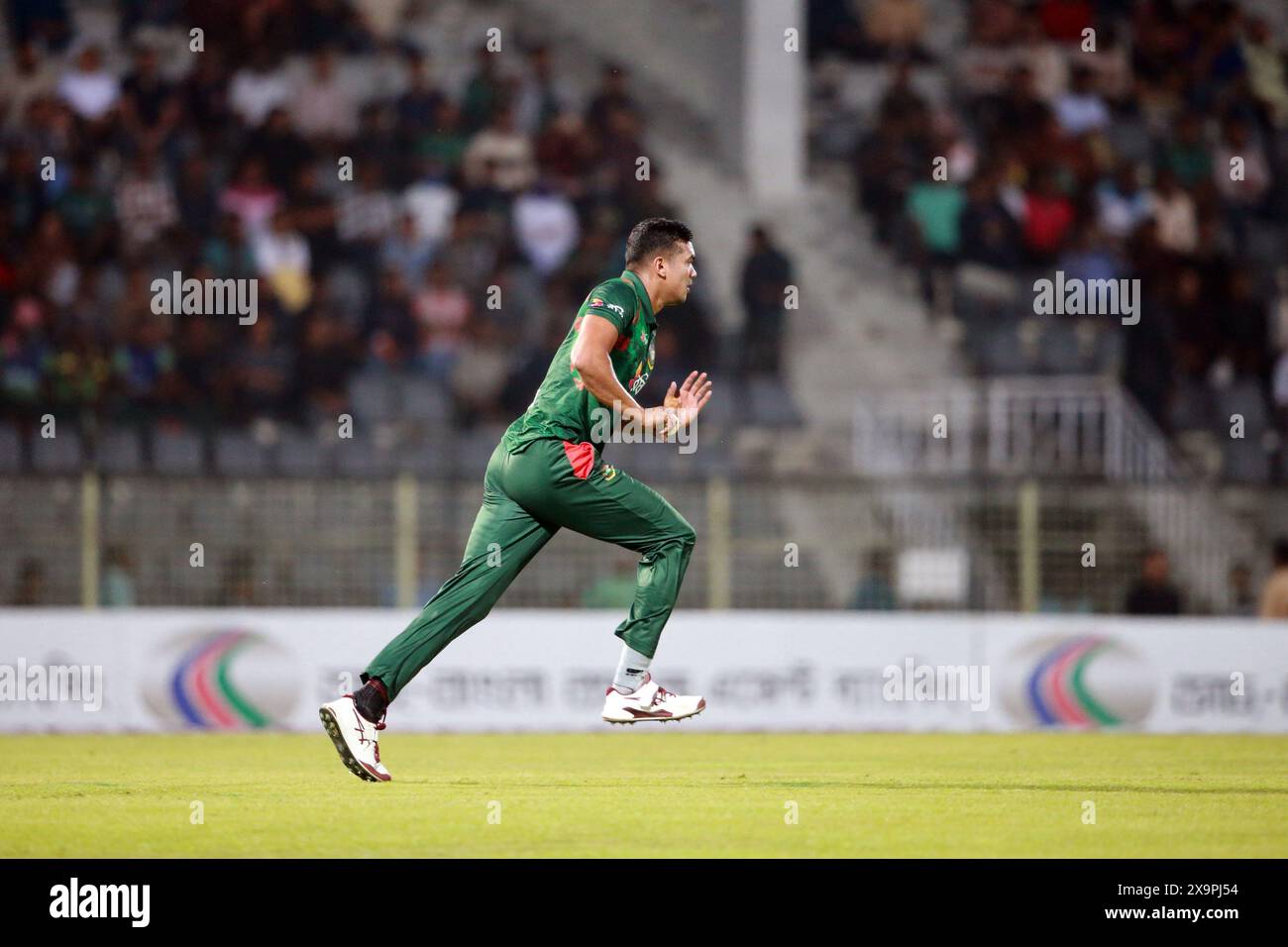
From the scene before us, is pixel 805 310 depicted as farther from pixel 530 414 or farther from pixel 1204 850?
pixel 1204 850

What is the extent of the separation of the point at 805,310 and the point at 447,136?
169 inches

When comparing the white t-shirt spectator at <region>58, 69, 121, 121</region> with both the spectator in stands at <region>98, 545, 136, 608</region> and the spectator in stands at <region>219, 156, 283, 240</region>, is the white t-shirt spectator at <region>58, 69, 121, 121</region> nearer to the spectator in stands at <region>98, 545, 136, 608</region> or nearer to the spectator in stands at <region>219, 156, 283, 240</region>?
the spectator in stands at <region>219, 156, 283, 240</region>

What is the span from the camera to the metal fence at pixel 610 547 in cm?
1684

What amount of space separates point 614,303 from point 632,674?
1775mm

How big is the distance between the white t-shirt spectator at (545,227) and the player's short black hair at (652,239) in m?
11.6

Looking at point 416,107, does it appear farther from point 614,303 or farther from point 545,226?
point 614,303

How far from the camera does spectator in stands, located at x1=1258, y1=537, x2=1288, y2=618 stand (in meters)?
18.0

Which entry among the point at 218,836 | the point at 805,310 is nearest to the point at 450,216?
the point at 805,310

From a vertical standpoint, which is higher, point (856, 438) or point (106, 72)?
point (106, 72)

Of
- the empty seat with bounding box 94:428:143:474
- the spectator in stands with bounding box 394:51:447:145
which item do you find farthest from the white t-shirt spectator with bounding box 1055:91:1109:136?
the empty seat with bounding box 94:428:143:474

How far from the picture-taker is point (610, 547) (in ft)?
57.1

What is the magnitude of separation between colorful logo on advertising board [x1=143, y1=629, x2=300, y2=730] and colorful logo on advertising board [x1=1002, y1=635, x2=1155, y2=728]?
6.07m

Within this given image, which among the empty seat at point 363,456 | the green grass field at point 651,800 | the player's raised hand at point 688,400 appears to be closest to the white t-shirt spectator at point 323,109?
the empty seat at point 363,456

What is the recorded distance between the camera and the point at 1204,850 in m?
7.97
